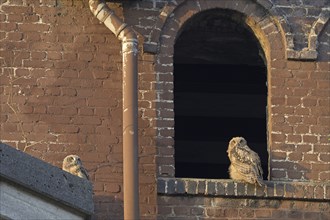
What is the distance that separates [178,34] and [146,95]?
75 centimetres

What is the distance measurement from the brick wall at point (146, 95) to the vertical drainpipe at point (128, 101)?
23 cm

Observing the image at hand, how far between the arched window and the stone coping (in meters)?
6.36

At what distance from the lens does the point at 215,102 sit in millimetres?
24266

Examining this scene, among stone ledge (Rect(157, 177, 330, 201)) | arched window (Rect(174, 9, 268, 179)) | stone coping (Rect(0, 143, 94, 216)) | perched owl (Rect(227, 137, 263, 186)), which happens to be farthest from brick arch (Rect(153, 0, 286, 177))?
stone coping (Rect(0, 143, 94, 216))

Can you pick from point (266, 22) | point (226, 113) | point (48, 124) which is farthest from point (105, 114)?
point (226, 113)

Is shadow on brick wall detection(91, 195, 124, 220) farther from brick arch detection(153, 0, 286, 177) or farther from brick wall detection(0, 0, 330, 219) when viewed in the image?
brick arch detection(153, 0, 286, 177)

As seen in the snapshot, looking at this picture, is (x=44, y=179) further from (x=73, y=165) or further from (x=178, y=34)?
(x=178, y=34)

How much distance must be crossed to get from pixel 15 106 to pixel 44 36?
78 cm

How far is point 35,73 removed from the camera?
20.4 m

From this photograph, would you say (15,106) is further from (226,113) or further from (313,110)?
(226,113)

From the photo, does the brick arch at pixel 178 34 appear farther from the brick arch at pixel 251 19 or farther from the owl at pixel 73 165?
the owl at pixel 73 165

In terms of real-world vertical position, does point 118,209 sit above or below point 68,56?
below

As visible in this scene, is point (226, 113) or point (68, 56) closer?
point (68, 56)

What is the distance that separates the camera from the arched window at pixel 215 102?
22406mm
